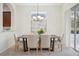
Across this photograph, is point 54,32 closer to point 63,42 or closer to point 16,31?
point 63,42

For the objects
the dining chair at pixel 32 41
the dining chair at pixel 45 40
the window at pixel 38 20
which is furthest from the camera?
the dining chair at pixel 45 40

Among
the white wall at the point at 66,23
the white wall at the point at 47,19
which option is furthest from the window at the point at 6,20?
the white wall at the point at 66,23

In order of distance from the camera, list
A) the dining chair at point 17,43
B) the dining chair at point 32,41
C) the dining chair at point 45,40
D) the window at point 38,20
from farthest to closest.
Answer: the dining chair at point 45,40, the dining chair at point 32,41, the window at point 38,20, the dining chair at point 17,43

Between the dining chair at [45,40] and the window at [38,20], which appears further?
the dining chair at [45,40]

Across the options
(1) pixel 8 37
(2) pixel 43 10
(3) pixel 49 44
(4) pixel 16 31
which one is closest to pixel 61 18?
(2) pixel 43 10

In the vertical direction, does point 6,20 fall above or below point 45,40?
above

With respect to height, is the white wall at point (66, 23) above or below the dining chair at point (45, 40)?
above

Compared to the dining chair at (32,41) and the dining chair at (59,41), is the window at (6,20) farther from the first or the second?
the dining chair at (59,41)

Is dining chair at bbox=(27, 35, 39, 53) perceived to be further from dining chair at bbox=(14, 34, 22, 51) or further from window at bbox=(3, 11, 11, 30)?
window at bbox=(3, 11, 11, 30)

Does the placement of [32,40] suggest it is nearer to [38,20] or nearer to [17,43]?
[17,43]

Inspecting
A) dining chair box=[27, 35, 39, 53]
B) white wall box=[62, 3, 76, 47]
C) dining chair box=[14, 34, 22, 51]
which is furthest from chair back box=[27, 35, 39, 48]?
white wall box=[62, 3, 76, 47]

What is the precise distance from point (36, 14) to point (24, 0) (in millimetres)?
1300

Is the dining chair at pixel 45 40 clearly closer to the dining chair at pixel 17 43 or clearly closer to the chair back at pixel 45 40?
the chair back at pixel 45 40

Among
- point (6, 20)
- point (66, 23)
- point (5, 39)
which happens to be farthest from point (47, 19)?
point (5, 39)
